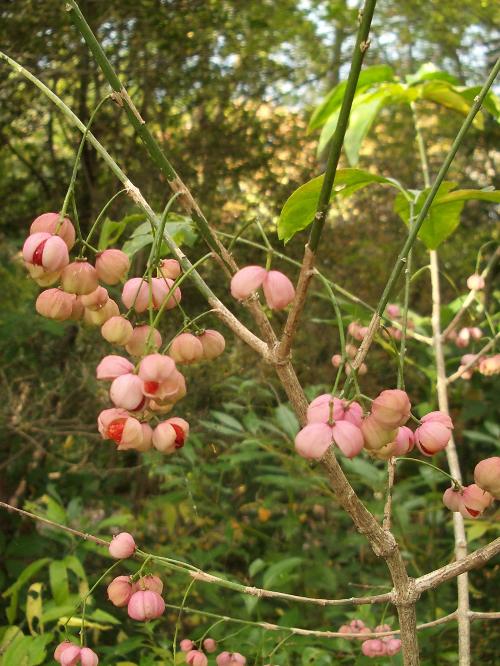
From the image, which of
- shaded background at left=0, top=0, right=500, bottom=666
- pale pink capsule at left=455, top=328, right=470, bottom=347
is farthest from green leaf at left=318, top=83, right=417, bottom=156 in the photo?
pale pink capsule at left=455, top=328, right=470, bottom=347

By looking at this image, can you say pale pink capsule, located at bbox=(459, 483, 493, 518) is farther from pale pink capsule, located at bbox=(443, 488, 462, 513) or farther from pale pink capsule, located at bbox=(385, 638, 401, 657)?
pale pink capsule, located at bbox=(385, 638, 401, 657)

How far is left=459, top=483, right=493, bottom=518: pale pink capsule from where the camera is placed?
28.1 inches

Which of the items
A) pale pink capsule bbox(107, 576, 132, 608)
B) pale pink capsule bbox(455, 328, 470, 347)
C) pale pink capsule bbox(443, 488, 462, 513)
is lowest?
pale pink capsule bbox(455, 328, 470, 347)

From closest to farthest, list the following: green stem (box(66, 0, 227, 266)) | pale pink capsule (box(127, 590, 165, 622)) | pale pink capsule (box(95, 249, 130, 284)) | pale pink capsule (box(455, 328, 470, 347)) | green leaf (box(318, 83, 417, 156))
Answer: green stem (box(66, 0, 227, 266)) < pale pink capsule (box(95, 249, 130, 284)) < pale pink capsule (box(127, 590, 165, 622)) < green leaf (box(318, 83, 417, 156)) < pale pink capsule (box(455, 328, 470, 347))

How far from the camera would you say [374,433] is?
597mm

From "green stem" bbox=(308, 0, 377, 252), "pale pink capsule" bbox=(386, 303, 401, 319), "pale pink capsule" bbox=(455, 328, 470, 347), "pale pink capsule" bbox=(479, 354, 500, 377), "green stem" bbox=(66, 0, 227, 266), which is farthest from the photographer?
"pale pink capsule" bbox=(386, 303, 401, 319)

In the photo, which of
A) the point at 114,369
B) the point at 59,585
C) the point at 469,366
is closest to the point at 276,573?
the point at 59,585

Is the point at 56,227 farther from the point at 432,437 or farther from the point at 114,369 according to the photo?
the point at 432,437

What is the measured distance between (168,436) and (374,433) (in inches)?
6.6

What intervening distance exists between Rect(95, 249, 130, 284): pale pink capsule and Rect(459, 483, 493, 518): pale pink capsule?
0.38 metres

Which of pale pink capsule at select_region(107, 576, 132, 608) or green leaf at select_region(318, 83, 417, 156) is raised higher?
green leaf at select_region(318, 83, 417, 156)

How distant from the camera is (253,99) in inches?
151

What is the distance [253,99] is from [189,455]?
234cm

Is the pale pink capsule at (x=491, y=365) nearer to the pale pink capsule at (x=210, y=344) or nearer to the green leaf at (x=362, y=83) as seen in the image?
the green leaf at (x=362, y=83)
